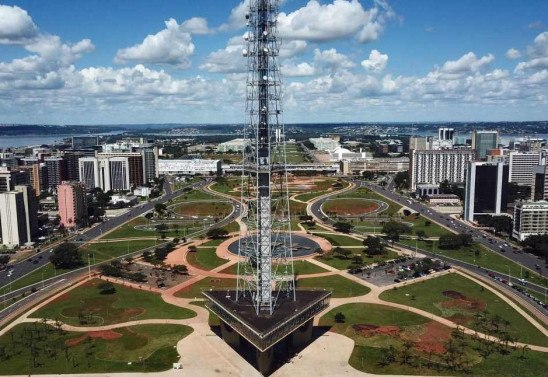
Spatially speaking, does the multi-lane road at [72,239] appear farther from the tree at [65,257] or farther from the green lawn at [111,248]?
the green lawn at [111,248]

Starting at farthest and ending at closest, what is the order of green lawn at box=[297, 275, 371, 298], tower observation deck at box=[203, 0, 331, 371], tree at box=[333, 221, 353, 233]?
tree at box=[333, 221, 353, 233], green lawn at box=[297, 275, 371, 298], tower observation deck at box=[203, 0, 331, 371]

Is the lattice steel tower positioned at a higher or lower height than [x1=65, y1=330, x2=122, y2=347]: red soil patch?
higher

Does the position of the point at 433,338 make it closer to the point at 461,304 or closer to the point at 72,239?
the point at 461,304

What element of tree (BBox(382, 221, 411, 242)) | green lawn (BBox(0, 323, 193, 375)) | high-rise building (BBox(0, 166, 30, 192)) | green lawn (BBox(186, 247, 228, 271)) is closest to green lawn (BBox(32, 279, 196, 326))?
green lawn (BBox(0, 323, 193, 375))

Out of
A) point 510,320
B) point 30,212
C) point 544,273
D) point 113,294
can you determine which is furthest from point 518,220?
point 30,212

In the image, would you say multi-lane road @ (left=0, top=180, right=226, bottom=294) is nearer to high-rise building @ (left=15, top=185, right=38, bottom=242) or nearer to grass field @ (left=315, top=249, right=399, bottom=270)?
high-rise building @ (left=15, top=185, right=38, bottom=242)

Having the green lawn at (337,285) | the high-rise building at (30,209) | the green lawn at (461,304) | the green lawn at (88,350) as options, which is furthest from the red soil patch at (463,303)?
the high-rise building at (30,209)
